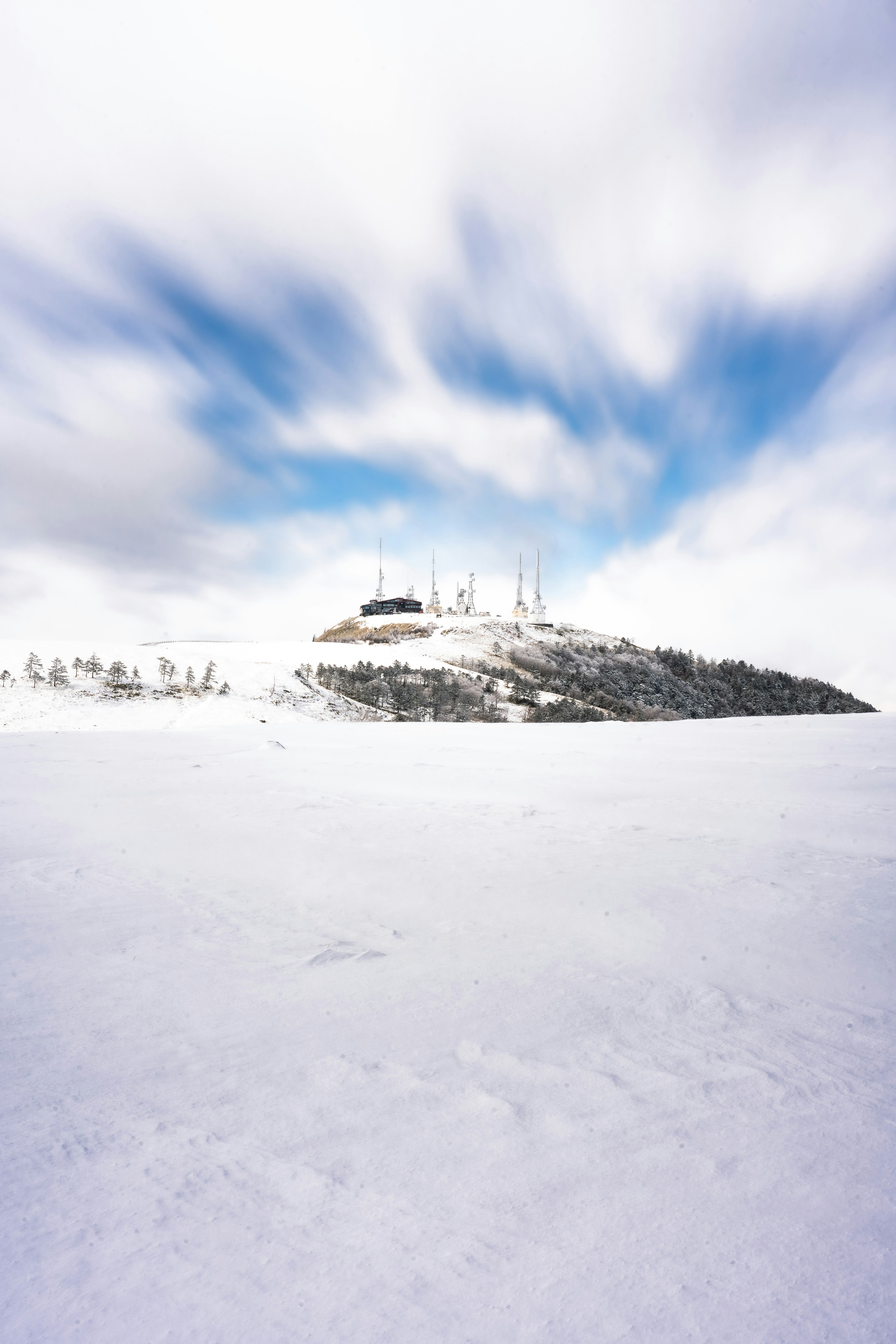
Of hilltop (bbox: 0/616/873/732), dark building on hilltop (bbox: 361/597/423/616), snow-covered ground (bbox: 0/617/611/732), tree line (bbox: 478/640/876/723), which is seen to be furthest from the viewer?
dark building on hilltop (bbox: 361/597/423/616)

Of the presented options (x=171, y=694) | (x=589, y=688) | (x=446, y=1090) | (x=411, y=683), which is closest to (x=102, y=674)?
(x=171, y=694)

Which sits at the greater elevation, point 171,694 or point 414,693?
point 414,693

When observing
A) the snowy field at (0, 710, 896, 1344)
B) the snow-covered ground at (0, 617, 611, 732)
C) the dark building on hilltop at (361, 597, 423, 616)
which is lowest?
the snowy field at (0, 710, 896, 1344)

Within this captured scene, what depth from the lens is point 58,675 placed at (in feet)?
94.9

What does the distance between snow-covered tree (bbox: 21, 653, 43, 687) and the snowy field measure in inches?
1156

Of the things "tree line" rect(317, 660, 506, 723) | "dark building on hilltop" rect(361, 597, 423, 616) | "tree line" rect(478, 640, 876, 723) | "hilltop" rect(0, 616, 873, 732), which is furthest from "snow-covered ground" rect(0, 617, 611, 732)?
"dark building on hilltop" rect(361, 597, 423, 616)

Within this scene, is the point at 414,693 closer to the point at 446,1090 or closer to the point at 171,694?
the point at 171,694

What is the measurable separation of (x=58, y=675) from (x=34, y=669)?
223cm

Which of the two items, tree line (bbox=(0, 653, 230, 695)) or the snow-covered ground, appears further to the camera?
tree line (bbox=(0, 653, 230, 695))

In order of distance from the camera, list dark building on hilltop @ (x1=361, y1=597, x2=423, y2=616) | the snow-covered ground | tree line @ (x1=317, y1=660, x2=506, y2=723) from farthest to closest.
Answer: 1. dark building on hilltop @ (x1=361, y1=597, x2=423, y2=616)
2. tree line @ (x1=317, y1=660, x2=506, y2=723)
3. the snow-covered ground

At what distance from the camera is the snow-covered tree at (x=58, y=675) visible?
28547mm

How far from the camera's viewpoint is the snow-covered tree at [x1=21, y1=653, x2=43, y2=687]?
28.7 metres

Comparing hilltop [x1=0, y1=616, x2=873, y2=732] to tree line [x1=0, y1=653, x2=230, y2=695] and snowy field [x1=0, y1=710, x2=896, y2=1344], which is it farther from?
snowy field [x1=0, y1=710, x2=896, y2=1344]

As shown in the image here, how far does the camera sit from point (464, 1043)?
2.13m
